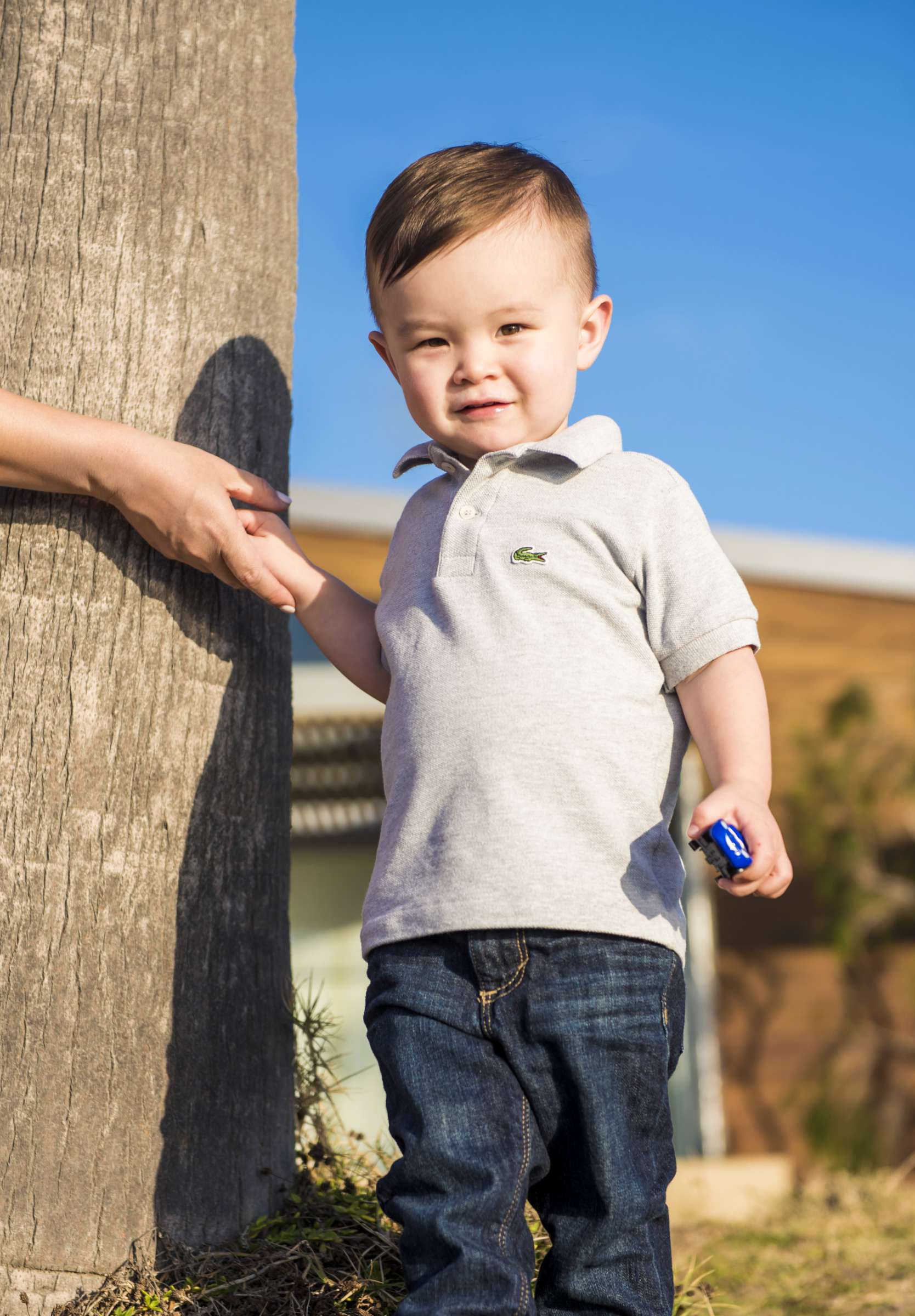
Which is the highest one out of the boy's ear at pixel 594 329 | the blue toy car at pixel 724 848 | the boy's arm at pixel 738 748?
the boy's ear at pixel 594 329

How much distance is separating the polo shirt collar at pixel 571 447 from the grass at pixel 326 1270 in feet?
2.94

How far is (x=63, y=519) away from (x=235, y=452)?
31cm

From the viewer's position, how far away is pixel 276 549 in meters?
1.98

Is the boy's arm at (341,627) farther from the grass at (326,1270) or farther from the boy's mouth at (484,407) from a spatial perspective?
the grass at (326,1270)

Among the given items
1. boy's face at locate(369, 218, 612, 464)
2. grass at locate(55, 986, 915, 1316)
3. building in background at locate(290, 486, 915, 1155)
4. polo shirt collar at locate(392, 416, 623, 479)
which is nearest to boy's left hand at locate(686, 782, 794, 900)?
polo shirt collar at locate(392, 416, 623, 479)

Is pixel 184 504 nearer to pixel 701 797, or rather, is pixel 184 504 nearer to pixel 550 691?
pixel 550 691

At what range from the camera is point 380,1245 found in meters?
1.89

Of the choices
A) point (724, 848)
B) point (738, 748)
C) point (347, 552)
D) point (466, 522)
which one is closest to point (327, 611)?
point (466, 522)

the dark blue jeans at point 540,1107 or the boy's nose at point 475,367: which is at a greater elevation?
the boy's nose at point 475,367

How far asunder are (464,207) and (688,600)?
2.12 ft

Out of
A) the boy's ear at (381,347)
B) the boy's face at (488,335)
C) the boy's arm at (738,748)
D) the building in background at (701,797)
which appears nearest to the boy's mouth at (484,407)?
the boy's face at (488,335)

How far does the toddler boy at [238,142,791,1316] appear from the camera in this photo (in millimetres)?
1565

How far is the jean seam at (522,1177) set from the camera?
1509 millimetres

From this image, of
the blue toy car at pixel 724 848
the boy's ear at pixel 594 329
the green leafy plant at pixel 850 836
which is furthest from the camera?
the green leafy plant at pixel 850 836
